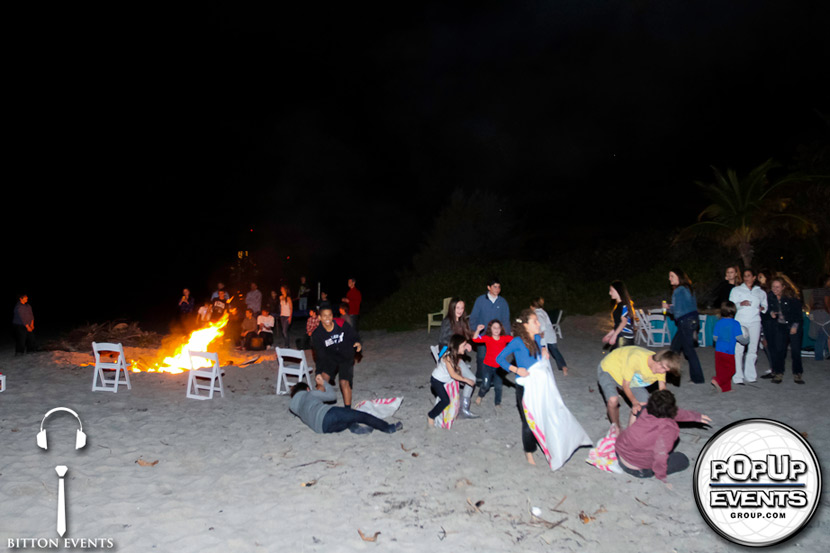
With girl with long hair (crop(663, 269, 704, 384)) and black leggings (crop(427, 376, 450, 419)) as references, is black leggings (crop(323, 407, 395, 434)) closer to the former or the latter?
black leggings (crop(427, 376, 450, 419))

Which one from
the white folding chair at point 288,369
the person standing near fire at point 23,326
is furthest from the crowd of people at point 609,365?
the person standing near fire at point 23,326

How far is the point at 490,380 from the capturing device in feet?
25.9

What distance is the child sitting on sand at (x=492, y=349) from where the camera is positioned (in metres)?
7.35

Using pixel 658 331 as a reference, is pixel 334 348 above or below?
above

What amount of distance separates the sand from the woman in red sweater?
18 cm

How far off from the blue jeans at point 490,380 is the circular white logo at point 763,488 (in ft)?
11.6

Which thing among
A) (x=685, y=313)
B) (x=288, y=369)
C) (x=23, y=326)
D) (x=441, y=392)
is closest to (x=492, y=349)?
(x=441, y=392)

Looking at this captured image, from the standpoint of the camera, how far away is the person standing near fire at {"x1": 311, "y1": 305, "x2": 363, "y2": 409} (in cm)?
758

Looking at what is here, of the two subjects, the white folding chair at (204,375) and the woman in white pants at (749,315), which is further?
the white folding chair at (204,375)

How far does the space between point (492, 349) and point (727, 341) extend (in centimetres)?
353

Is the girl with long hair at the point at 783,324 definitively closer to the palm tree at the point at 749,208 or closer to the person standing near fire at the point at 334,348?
the person standing near fire at the point at 334,348

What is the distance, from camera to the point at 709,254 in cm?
2266

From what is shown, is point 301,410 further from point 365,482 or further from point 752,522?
point 752,522

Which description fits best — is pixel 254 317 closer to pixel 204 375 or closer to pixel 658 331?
pixel 204 375
